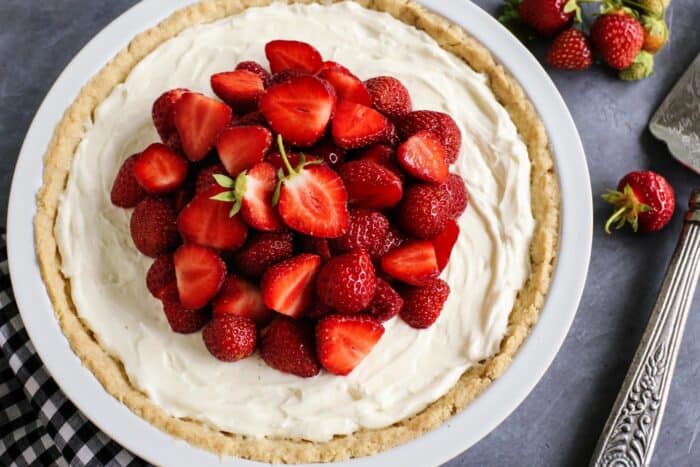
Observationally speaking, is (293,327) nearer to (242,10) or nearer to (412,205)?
(412,205)

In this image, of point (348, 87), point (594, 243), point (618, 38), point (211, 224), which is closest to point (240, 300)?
point (211, 224)

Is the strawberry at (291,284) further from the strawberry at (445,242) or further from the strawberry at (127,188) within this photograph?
the strawberry at (127,188)

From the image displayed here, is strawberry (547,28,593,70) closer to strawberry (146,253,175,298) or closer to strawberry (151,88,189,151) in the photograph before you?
strawberry (151,88,189,151)

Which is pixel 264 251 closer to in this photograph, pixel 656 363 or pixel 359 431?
pixel 359 431

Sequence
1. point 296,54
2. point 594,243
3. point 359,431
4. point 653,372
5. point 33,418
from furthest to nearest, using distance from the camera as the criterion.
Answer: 1. point 594,243
2. point 33,418
3. point 653,372
4. point 296,54
5. point 359,431

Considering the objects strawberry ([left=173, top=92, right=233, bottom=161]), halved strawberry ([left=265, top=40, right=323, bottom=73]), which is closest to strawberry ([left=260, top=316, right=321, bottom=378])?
strawberry ([left=173, top=92, right=233, bottom=161])

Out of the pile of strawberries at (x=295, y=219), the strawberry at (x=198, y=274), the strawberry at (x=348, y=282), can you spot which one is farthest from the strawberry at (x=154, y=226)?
the strawberry at (x=348, y=282)
